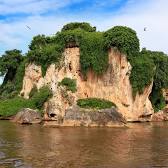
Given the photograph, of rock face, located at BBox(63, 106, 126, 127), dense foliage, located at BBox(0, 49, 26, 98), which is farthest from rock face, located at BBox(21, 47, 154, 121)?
dense foliage, located at BBox(0, 49, 26, 98)

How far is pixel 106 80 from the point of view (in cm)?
4394

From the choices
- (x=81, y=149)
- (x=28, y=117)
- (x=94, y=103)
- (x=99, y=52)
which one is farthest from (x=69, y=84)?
(x=81, y=149)

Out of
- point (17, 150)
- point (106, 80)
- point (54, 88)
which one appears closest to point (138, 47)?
point (106, 80)

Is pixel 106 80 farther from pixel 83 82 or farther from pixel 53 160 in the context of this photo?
pixel 53 160

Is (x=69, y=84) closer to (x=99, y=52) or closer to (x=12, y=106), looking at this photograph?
(x=99, y=52)

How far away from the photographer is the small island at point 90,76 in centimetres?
4150

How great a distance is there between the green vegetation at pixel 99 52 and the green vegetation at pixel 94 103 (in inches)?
83.2

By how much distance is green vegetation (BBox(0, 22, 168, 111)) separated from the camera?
141 feet

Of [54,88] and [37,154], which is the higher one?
[54,88]

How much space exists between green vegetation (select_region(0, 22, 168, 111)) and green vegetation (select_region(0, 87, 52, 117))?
2.09 metres

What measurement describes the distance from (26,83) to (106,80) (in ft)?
34.0

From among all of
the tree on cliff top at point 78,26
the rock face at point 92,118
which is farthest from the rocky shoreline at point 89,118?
the tree on cliff top at point 78,26

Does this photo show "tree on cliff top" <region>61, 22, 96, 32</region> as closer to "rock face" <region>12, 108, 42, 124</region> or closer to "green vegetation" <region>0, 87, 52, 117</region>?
"green vegetation" <region>0, 87, 52, 117</region>

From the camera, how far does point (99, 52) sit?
44.1 m
